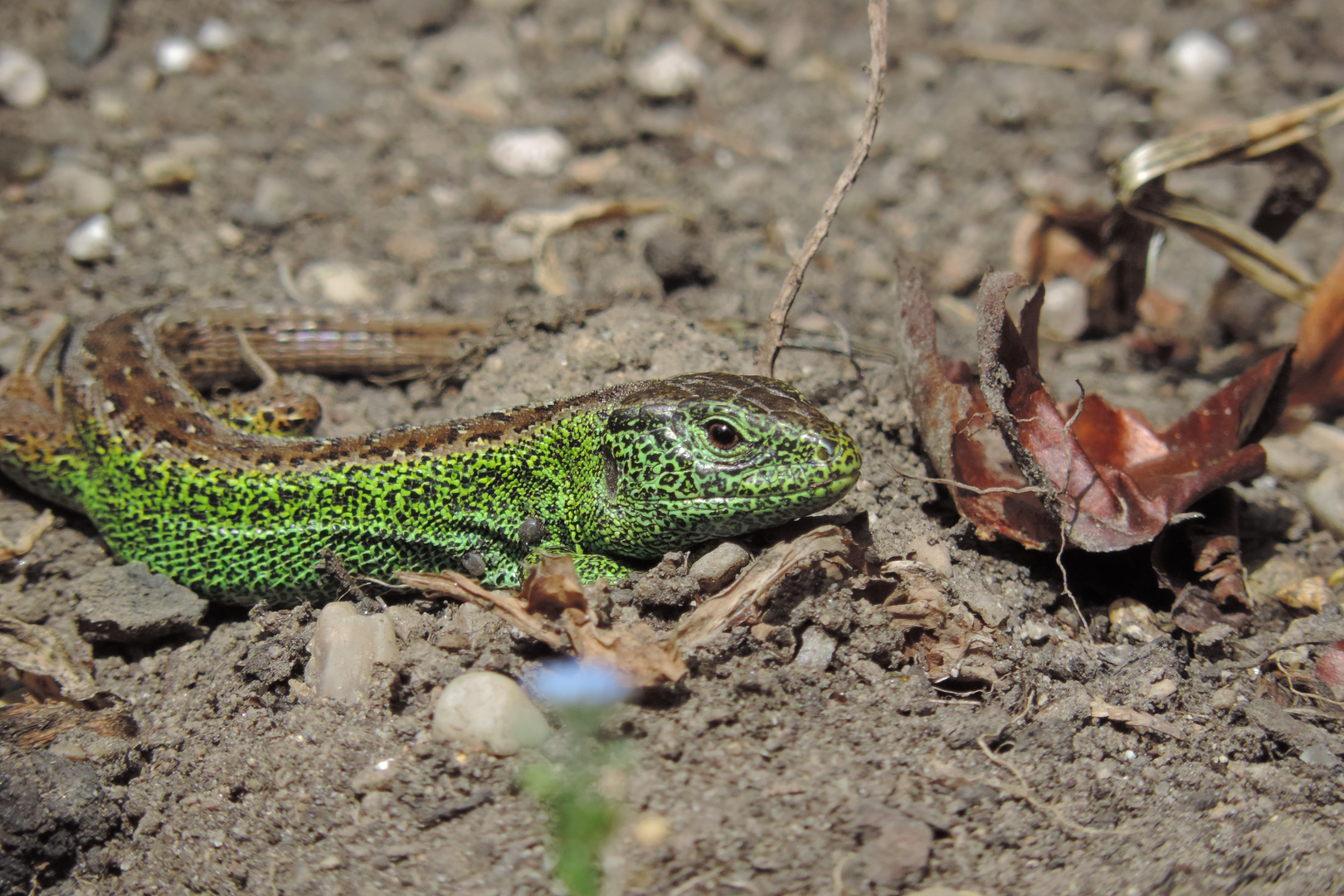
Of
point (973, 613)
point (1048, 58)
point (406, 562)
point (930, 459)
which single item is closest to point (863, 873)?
point (973, 613)

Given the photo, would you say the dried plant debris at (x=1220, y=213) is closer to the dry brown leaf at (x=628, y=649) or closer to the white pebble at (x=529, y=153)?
the dry brown leaf at (x=628, y=649)

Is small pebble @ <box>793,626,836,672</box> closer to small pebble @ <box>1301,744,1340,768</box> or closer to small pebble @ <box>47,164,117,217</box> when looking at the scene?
small pebble @ <box>1301,744,1340,768</box>

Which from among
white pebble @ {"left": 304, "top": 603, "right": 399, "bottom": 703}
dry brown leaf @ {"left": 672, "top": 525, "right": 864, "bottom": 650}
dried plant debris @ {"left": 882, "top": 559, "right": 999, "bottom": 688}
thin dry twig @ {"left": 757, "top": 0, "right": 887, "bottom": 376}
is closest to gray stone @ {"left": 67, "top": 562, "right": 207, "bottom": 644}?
white pebble @ {"left": 304, "top": 603, "right": 399, "bottom": 703}

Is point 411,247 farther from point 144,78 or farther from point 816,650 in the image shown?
point 816,650

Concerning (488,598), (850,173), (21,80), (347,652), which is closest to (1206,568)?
(850,173)

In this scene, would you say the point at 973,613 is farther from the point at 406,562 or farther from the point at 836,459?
the point at 406,562
